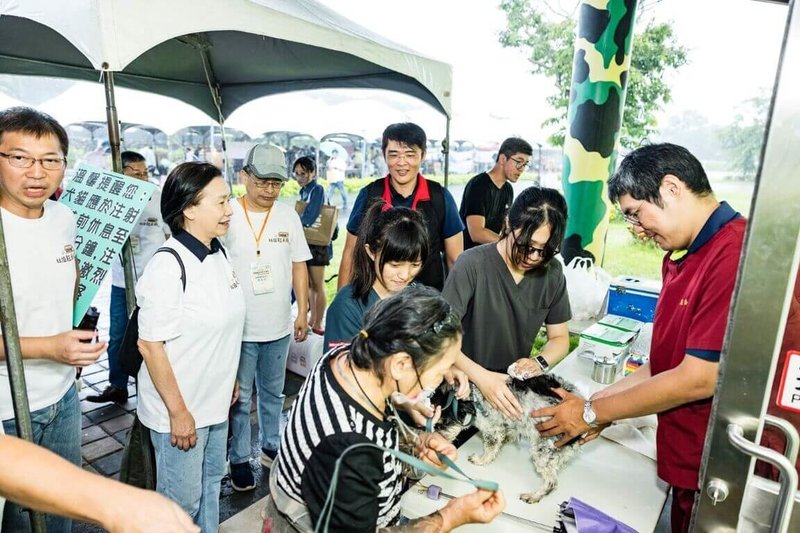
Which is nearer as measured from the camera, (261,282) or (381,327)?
(381,327)

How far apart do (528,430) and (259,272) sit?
170cm

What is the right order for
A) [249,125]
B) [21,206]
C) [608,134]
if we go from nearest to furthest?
1. [21,206]
2. [608,134]
3. [249,125]

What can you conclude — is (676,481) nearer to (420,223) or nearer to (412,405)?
(412,405)

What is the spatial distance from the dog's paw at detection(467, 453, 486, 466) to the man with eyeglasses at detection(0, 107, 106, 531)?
1.40 metres

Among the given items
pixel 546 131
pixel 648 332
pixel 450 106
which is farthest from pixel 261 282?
pixel 546 131

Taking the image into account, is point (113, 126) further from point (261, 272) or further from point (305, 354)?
point (305, 354)

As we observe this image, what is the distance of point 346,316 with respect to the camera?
178 centimetres

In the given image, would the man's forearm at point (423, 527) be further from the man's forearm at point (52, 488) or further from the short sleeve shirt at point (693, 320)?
the short sleeve shirt at point (693, 320)

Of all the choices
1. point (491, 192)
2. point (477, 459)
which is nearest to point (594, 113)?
point (491, 192)

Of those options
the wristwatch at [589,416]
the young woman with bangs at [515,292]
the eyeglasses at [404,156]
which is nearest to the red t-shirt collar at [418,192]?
the eyeglasses at [404,156]

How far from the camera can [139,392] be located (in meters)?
1.88

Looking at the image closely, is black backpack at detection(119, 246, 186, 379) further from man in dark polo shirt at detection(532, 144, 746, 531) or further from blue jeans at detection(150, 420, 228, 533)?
man in dark polo shirt at detection(532, 144, 746, 531)

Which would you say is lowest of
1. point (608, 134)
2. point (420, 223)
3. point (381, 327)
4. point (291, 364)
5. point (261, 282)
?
point (291, 364)

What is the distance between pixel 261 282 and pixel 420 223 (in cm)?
119
